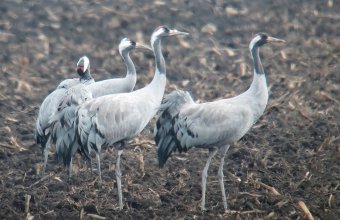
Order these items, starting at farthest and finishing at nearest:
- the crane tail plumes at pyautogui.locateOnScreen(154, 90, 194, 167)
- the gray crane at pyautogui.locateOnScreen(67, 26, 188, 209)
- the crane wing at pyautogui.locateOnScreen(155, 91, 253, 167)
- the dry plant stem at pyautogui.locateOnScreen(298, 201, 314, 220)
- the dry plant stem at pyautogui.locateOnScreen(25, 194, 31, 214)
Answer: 1. the crane tail plumes at pyautogui.locateOnScreen(154, 90, 194, 167)
2. the gray crane at pyautogui.locateOnScreen(67, 26, 188, 209)
3. the crane wing at pyautogui.locateOnScreen(155, 91, 253, 167)
4. the dry plant stem at pyautogui.locateOnScreen(25, 194, 31, 214)
5. the dry plant stem at pyautogui.locateOnScreen(298, 201, 314, 220)

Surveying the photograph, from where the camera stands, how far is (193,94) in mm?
10391

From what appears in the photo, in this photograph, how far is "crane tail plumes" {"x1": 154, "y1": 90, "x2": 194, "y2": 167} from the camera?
24.6 ft

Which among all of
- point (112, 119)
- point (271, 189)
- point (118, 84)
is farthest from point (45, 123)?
point (271, 189)

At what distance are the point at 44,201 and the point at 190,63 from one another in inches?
191

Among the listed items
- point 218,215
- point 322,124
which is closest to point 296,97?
point 322,124

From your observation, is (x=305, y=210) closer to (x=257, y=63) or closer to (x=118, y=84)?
(x=257, y=63)

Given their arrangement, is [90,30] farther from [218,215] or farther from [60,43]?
[218,215]

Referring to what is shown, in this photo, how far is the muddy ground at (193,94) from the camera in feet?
24.0

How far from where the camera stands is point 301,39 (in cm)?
1259

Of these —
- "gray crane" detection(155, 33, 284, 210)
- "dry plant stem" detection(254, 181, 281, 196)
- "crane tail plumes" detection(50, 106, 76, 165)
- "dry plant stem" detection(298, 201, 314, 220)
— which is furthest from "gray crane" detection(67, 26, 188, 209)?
"dry plant stem" detection(298, 201, 314, 220)

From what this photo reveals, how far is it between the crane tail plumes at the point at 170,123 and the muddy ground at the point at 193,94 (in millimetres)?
417

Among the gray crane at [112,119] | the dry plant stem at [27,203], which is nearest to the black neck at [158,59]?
the gray crane at [112,119]

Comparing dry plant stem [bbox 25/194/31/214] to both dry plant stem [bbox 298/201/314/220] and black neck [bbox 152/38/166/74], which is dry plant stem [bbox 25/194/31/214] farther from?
dry plant stem [bbox 298/201/314/220]

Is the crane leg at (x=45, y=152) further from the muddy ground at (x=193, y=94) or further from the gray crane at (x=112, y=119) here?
the gray crane at (x=112, y=119)
